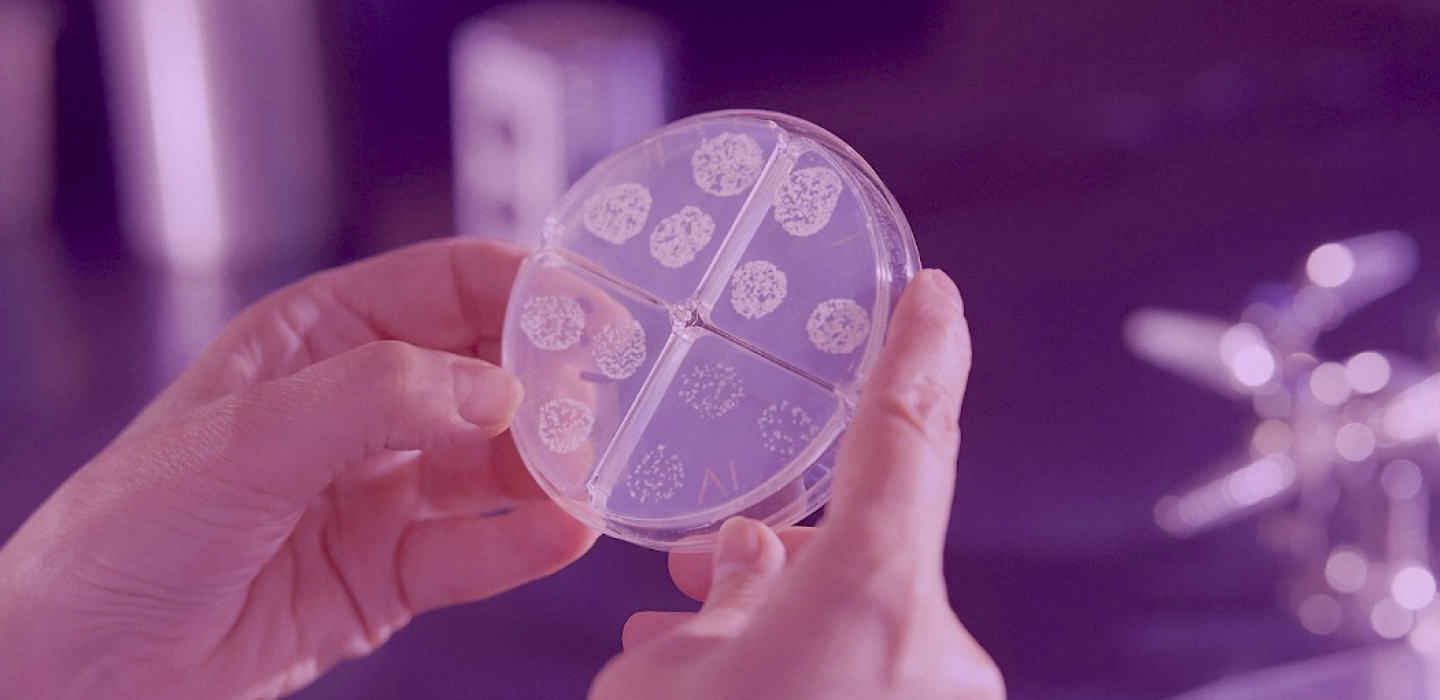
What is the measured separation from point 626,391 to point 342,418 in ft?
0.91

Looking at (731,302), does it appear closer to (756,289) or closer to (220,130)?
(756,289)

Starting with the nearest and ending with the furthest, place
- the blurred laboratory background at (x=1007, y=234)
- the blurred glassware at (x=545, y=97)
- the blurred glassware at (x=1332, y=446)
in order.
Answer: the blurred glassware at (x=1332, y=446), the blurred laboratory background at (x=1007, y=234), the blurred glassware at (x=545, y=97)

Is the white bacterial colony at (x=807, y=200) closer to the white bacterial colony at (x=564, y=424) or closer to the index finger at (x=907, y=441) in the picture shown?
the index finger at (x=907, y=441)

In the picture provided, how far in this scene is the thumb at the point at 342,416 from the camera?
1.12 m

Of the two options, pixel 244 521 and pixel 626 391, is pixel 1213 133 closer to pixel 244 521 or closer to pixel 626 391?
pixel 626 391

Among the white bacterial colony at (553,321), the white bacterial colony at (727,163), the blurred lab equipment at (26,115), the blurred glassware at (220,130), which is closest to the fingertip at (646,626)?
the white bacterial colony at (553,321)

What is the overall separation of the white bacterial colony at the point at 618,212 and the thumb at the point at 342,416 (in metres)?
0.21

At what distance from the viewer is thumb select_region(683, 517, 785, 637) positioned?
0.98 metres

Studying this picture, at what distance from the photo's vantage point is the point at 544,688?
233 cm

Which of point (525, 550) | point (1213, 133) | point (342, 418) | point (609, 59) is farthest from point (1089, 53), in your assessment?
point (342, 418)

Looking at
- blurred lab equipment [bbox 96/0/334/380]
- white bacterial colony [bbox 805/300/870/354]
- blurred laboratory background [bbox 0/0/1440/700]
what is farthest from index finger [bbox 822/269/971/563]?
blurred lab equipment [bbox 96/0/334/380]

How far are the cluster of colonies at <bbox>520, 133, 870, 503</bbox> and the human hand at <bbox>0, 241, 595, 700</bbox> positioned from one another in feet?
0.39

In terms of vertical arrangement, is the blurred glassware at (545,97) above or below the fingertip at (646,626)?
above

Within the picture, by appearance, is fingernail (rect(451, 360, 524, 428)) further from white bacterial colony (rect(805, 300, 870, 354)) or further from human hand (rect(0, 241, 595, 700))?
white bacterial colony (rect(805, 300, 870, 354))
